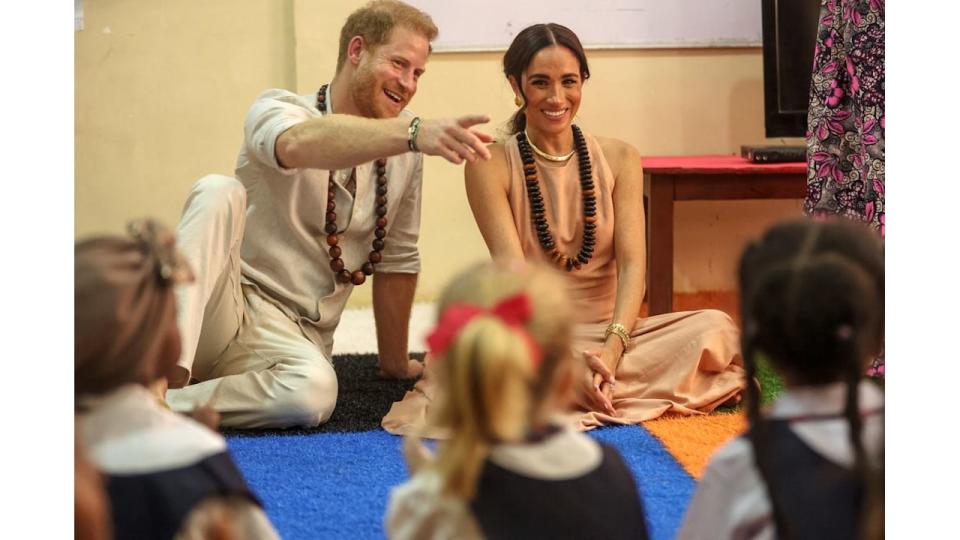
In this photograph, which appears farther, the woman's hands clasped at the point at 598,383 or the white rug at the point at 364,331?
the white rug at the point at 364,331

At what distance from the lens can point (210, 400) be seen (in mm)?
2246

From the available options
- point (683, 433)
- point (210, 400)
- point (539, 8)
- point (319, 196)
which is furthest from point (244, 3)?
point (683, 433)

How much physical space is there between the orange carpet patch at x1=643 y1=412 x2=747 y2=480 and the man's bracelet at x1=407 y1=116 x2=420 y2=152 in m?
0.74

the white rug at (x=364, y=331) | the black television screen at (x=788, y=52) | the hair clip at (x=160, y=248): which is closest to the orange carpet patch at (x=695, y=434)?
the white rug at (x=364, y=331)

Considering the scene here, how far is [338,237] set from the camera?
8.13 ft

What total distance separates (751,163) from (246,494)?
2395 millimetres

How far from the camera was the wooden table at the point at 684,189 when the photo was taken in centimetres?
300

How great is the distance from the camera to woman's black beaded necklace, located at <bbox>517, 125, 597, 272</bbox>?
2.49m

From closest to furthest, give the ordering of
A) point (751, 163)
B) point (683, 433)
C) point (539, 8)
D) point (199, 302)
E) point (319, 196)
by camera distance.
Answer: point (199, 302), point (683, 433), point (319, 196), point (751, 163), point (539, 8)

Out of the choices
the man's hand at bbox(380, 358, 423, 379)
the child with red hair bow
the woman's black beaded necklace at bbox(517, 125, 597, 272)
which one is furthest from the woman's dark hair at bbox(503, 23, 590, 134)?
the child with red hair bow

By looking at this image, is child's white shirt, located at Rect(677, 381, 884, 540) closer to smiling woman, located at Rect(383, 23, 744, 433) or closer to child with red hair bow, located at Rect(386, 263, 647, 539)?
child with red hair bow, located at Rect(386, 263, 647, 539)

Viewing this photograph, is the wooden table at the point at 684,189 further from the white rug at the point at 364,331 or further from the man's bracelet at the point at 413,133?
the man's bracelet at the point at 413,133

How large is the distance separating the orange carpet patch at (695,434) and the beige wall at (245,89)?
141 cm
